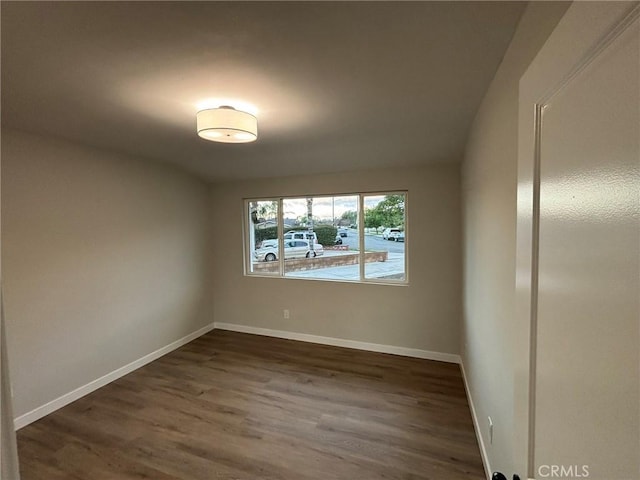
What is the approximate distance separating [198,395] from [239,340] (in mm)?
1317

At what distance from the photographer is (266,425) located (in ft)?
7.78

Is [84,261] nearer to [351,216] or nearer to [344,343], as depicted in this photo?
[351,216]

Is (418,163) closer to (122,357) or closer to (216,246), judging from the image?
(216,246)

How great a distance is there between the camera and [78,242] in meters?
2.76

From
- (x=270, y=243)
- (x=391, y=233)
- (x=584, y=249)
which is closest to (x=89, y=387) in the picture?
(x=270, y=243)

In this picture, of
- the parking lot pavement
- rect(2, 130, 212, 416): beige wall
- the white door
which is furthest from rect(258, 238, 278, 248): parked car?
the white door

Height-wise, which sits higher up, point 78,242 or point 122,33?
point 122,33

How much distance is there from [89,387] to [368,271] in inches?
122

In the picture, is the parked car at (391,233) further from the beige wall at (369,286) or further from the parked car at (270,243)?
the parked car at (270,243)

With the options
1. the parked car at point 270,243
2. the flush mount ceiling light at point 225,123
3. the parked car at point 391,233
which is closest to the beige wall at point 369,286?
the parked car at point 391,233

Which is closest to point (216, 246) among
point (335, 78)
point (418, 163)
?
point (418, 163)

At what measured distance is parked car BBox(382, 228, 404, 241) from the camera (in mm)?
3641

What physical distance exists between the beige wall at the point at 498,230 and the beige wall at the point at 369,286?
110cm

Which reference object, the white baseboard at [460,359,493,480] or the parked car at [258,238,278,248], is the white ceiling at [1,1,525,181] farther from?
the white baseboard at [460,359,493,480]
